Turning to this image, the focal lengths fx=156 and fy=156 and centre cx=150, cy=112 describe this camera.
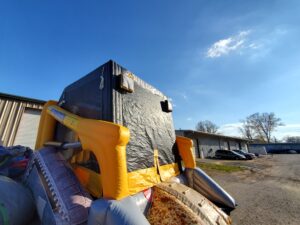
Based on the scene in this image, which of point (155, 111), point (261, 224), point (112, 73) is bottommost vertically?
point (261, 224)

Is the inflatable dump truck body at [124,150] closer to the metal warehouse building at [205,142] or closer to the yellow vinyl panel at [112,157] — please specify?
the yellow vinyl panel at [112,157]

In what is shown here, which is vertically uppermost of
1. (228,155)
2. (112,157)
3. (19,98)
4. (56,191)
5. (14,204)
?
(19,98)

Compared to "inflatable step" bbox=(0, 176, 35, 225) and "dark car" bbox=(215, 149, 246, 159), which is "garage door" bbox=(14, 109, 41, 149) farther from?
"dark car" bbox=(215, 149, 246, 159)

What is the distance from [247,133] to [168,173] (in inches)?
2564

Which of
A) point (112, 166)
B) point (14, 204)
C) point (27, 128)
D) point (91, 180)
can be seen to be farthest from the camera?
point (27, 128)

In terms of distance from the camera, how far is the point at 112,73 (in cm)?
238

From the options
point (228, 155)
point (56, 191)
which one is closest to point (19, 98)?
point (56, 191)

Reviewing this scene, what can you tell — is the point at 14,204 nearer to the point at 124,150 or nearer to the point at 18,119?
the point at 124,150

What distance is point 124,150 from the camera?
1.62 meters

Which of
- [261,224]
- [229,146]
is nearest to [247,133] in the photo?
[229,146]

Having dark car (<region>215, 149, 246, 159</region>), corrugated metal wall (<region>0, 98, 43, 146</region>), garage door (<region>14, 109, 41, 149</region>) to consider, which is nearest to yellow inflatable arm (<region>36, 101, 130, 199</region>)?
corrugated metal wall (<region>0, 98, 43, 146</region>)

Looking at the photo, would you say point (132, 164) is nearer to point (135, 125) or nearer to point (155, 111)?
point (135, 125)

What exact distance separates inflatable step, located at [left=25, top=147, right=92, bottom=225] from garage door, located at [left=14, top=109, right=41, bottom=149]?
527 cm

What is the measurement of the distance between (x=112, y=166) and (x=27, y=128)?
7033 millimetres
